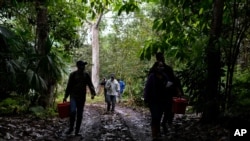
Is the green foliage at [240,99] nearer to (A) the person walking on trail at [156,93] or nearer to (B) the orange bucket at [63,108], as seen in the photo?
(A) the person walking on trail at [156,93]

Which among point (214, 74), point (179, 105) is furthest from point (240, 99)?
point (179, 105)

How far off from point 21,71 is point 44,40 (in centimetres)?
376

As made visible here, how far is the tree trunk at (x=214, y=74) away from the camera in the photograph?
33.4 feet

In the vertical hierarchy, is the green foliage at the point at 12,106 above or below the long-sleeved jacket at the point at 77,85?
below

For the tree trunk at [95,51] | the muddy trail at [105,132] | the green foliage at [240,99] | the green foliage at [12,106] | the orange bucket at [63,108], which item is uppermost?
the tree trunk at [95,51]

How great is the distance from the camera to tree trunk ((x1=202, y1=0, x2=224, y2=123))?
10180mm

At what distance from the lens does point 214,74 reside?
10383 millimetres

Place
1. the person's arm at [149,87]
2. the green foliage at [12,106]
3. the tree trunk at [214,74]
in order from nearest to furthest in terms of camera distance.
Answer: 1. the person's arm at [149,87]
2. the tree trunk at [214,74]
3. the green foliage at [12,106]

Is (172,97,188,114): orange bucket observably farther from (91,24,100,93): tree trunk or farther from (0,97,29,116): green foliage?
(91,24,100,93): tree trunk

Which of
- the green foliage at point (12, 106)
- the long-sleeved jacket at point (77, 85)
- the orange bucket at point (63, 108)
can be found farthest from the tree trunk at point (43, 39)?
the long-sleeved jacket at point (77, 85)

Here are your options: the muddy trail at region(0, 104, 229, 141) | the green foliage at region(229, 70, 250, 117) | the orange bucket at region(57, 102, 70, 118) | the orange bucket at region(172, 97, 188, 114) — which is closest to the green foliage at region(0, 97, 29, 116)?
the muddy trail at region(0, 104, 229, 141)

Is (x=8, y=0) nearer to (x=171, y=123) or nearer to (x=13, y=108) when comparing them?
(x=13, y=108)

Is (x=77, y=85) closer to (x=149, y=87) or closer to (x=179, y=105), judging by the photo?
(x=149, y=87)

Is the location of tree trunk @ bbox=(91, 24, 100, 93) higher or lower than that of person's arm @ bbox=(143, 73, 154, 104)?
higher
